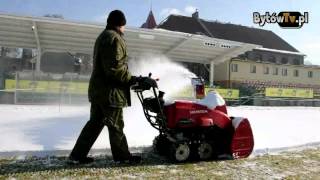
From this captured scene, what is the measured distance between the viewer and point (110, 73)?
200 inches

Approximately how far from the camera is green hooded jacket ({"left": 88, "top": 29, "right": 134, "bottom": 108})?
5.09m

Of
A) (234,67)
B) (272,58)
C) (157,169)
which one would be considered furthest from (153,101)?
(272,58)

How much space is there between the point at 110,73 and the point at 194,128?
156 centimetres

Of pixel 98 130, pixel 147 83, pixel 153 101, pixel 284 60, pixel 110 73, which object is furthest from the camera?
pixel 284 60

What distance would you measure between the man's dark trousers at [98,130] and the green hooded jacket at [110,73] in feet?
0.43

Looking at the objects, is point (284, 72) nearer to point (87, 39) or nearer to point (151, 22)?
point (151, 22)

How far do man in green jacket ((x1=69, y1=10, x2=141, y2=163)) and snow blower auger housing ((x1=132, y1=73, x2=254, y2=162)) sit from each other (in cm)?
30

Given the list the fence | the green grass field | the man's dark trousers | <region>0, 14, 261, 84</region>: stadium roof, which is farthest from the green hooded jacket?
<region>0, 14, 261, 84</region>: stadium roof

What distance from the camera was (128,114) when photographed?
1006cm

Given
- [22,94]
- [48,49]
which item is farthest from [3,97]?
[48,49]

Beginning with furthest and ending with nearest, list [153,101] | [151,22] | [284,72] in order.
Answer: [151,22] → [284,72] → [153,101]

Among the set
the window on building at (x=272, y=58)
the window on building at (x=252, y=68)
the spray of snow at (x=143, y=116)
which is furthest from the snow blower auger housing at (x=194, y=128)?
the window on building at (x=272, y=58)

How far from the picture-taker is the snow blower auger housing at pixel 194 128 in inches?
222

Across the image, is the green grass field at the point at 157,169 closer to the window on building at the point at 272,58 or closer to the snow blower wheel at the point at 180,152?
the snow blower wheel at the point at 180,152
